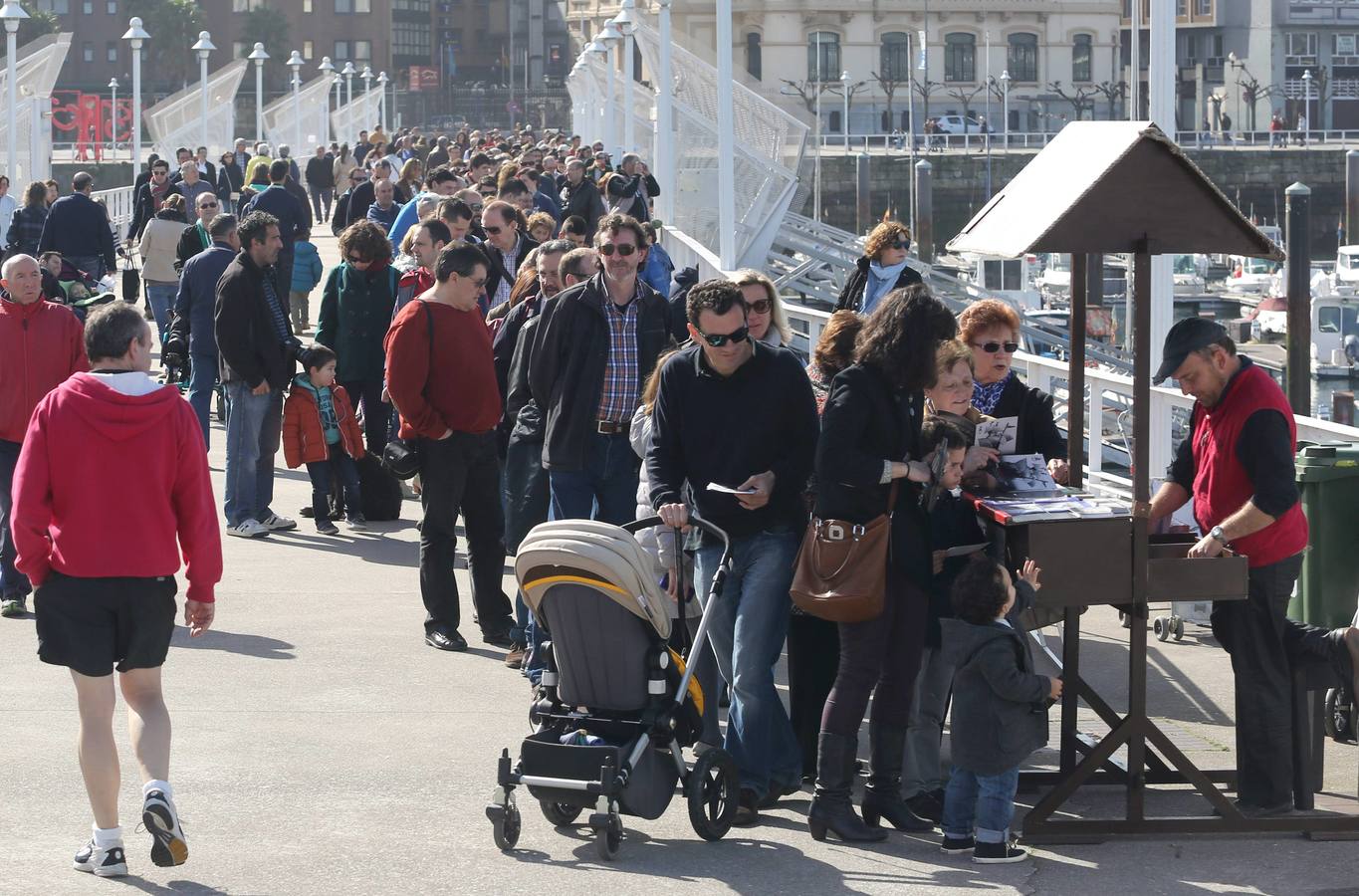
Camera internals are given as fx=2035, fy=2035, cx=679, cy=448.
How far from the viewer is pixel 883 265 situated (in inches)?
421

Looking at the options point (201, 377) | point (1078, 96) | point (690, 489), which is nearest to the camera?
point (690, 489)

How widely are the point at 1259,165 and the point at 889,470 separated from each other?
270 feet

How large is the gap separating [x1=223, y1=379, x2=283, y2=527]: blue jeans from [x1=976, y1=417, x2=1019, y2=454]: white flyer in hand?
216 inches

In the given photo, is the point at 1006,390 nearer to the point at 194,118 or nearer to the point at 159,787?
the point at 159,787

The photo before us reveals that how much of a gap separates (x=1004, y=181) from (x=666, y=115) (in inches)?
2314

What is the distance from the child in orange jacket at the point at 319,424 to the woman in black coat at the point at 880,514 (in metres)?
5.85

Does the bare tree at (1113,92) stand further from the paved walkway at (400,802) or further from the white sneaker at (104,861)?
the white sneaker at (104,861)

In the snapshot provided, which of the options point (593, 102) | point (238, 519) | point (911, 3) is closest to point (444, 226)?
point (238, 519)

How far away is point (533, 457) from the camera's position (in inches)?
341

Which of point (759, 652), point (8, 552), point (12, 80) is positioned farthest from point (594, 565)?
point (12, 80)

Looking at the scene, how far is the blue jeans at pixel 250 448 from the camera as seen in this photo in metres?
11.4

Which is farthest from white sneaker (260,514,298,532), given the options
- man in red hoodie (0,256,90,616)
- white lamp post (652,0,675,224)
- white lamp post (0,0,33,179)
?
white lamp post (0,0,33,179)

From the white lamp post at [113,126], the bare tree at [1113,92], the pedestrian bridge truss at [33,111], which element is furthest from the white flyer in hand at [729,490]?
the bare tree at [1113,92]

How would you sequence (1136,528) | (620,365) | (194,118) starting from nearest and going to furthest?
1. (1136,528)
2. (620,365)
3. (194,118)
